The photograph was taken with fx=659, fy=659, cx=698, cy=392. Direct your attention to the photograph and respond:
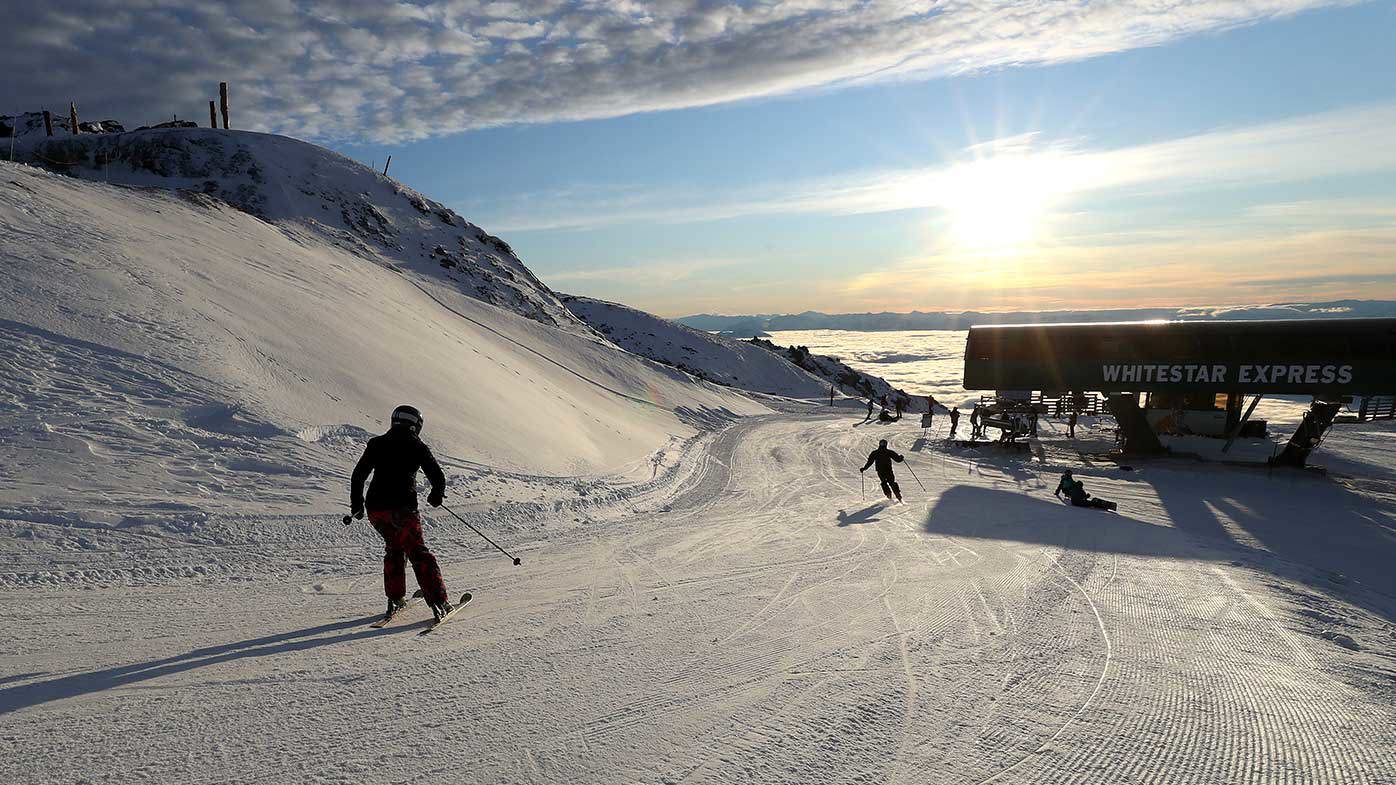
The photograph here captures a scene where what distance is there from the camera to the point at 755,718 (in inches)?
190

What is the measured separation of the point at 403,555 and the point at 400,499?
61 cm

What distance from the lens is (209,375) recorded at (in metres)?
12.0

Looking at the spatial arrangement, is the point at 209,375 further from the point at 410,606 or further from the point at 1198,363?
the point at 1198,363

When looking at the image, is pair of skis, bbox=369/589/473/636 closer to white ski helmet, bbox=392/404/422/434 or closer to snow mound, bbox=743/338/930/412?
white ski helmet, bbox=392/404/422/434

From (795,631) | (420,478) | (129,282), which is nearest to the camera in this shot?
(795,631)

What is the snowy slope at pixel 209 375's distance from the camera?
9.43 meters

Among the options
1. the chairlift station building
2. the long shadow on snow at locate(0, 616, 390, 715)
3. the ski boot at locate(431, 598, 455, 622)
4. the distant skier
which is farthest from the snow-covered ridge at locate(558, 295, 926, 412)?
the long shadow on snow at locate(0, 616, 390, 715)

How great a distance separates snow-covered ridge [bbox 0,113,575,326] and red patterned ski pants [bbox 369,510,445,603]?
131 feet

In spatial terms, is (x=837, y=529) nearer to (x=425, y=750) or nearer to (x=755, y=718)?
(x=755, y=718)

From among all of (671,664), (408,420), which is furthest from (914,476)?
(408,420)

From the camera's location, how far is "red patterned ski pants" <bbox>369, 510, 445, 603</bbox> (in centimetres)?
631

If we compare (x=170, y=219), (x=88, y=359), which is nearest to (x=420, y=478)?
(x=88, y=359)

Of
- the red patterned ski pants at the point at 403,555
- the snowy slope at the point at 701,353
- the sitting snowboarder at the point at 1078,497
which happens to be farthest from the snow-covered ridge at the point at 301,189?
the red patterned ski pants at the point at 403,555

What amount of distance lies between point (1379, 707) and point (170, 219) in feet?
103
